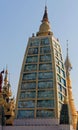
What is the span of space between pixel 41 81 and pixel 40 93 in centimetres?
242

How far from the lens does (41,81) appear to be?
6825cm

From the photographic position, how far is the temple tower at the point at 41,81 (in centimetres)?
6600

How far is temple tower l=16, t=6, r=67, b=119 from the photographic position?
217 feet

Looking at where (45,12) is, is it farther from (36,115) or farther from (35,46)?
(36,115)

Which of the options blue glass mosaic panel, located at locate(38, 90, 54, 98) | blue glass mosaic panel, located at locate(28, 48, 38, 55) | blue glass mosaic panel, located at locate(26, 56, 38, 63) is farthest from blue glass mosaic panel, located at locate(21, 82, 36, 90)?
blue glass mosaic panel, located at locate(28, 48, 38, 55)

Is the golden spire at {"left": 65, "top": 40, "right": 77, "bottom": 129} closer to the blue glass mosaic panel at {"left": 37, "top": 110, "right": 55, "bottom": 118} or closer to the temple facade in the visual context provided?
the temple facade

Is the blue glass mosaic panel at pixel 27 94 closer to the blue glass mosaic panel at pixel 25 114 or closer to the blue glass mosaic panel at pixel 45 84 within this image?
the blue glass mosaic panel at pixel 45 84

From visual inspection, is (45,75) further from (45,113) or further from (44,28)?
(44,28)

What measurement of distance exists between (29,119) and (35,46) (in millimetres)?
16040

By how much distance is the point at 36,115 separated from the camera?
216 feet

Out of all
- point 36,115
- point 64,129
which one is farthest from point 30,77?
point 64,129

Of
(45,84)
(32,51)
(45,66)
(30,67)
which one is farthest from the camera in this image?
(32,51)

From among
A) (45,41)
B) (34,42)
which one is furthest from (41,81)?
(34,42)

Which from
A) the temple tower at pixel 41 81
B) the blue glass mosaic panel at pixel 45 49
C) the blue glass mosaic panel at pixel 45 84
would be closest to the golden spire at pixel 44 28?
the temple tower at pixel 41 81
